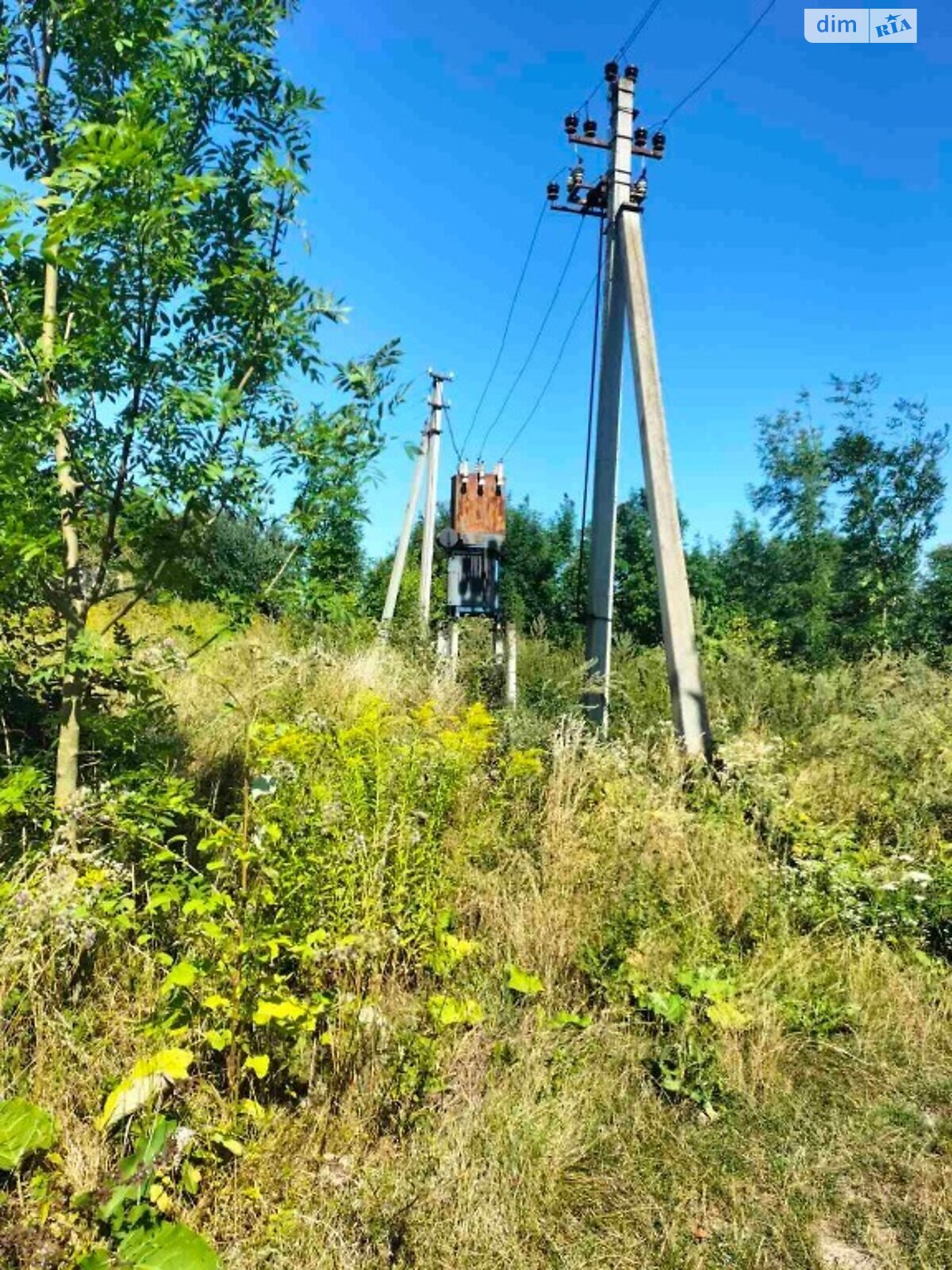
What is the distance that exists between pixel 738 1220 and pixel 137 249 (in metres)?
3.58

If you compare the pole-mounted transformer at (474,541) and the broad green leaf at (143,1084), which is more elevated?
the pole-mounted transformer at (474,541)

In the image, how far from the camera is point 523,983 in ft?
9.09

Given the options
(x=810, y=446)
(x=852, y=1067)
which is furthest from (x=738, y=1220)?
(x=810, y=446)

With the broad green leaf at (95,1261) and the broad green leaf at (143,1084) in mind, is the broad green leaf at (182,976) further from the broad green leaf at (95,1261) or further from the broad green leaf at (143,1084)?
the broad green leaf at (95,1261)

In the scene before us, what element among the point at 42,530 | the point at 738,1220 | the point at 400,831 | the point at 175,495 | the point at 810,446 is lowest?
the point at 738,1220

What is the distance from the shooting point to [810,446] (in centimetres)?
1236

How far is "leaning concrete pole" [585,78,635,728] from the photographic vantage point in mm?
6090

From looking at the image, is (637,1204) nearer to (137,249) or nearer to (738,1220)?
(738,1220)

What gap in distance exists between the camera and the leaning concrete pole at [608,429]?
6.09 meters

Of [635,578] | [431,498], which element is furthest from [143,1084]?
[635,578]

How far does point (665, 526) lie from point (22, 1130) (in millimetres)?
4548

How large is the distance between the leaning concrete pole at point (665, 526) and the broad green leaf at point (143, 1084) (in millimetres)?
3663

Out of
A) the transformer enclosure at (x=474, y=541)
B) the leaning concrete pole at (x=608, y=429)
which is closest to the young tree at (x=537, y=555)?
the transformer enclosure at (x=474, y=541)

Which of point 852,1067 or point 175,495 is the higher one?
point 175,495
